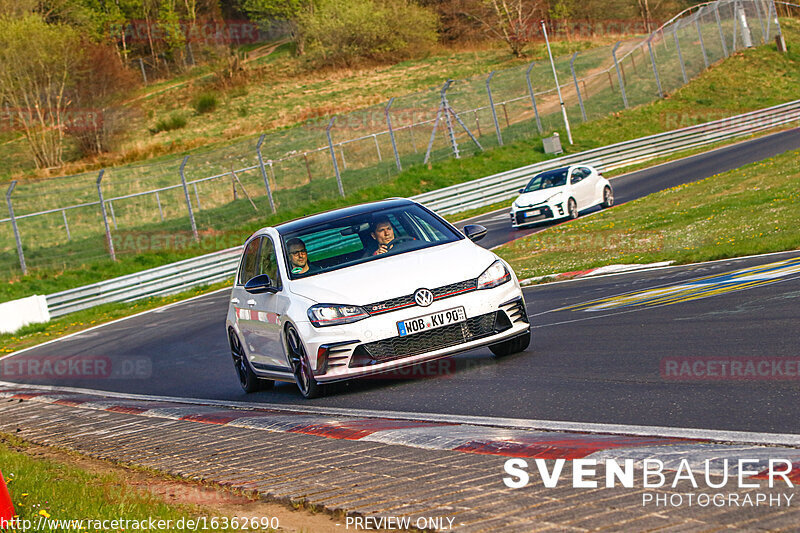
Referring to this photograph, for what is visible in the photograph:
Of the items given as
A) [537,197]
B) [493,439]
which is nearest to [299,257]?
[493,439]

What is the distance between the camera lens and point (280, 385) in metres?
10.7

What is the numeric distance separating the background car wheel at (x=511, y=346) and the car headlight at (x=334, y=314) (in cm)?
164

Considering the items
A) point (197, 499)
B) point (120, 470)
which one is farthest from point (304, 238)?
point (197, 499)

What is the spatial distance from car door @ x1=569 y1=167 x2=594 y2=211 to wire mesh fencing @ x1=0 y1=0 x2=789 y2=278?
36.8 ft

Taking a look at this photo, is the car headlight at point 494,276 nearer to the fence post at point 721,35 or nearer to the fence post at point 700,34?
the fence post at point 700,34

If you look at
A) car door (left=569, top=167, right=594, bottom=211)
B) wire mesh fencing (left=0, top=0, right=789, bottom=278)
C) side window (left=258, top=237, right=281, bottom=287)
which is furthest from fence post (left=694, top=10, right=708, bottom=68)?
side window (left=258, top=237, right=281, bottom=287)

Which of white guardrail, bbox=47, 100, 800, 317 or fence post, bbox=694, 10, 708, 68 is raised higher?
fence post, bbox=694, 10, 708, 68

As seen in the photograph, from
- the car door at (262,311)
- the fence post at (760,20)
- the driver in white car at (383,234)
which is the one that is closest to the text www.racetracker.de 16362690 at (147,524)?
the car door at (262,311)

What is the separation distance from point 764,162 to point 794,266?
1740 cm

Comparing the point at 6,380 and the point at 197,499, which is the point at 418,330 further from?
the point at 6,380

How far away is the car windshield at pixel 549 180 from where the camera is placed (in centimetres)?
2734

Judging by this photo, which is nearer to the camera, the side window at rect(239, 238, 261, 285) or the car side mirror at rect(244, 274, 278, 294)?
the car side mirror at rect(244, 274, 278, 294)

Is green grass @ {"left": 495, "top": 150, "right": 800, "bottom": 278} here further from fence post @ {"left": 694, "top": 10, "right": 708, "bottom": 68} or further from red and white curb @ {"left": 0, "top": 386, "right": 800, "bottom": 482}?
fence post @ {"left": 694, "top": 10, "right": 708, "bottom": 68}

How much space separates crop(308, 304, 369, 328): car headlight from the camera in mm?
8133
